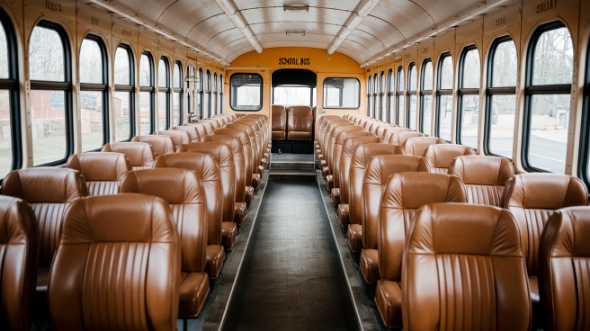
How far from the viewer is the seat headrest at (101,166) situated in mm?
4617

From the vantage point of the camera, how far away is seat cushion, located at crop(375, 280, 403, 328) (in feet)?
10.1

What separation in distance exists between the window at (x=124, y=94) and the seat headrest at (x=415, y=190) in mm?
5143

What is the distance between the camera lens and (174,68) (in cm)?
1074

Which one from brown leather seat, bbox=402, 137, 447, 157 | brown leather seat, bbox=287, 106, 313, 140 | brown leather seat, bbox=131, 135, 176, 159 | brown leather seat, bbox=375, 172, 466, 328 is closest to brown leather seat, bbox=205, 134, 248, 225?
brown leather seat, bbox=131, 135, 176, 159

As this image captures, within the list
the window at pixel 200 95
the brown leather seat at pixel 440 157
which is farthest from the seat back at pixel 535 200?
the window at pixel 200 95

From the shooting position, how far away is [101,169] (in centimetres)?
462

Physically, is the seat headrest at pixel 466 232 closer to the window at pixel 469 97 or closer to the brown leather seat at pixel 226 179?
the brown leather seat at pixel 226 179

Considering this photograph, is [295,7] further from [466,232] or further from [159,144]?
[466,232]

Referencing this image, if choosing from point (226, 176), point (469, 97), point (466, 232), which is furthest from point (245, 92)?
point (466, 232)

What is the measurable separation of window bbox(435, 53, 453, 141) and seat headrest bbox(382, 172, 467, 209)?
536cm

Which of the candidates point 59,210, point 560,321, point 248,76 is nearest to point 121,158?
point 59,210

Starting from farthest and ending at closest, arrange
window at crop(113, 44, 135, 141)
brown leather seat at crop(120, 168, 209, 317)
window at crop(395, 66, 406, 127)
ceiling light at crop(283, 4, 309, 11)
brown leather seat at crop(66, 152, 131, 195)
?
window at crop(395, 66, 406, 127), ceiling light at crop(283, 4, 309, 11), window at crop(113, 44, 135, 141), brown leather seat at crop(66, 152, 131, 195), brown leather seat at crop(120, 168, 209, 317)

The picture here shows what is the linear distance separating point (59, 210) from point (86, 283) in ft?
4.22

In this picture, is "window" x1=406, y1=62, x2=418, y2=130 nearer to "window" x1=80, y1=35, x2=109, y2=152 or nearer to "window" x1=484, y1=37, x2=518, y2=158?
"window" x1=484, y1=37, x2=518, y2=158
